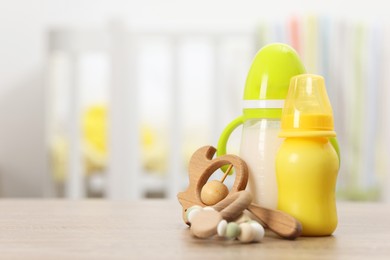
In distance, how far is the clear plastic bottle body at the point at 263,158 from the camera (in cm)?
69

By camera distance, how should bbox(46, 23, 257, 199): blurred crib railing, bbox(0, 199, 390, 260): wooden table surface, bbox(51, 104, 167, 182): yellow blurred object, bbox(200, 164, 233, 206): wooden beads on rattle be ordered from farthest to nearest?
bbox(51, 104, 167, 182): yellow blurred object, bbox(46, 23, 257, 199): blurred crib railing, bbox(200, 164, 233, 206): wooden beads on rattle, bbox(0, 199, 390, 260): wooden table surface

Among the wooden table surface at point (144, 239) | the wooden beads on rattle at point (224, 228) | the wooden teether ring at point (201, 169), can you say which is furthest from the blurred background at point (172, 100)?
the wooden beads on rattle at point (224, 228)

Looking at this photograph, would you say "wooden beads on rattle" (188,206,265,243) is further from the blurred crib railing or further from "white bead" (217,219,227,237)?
the blurred crib railing

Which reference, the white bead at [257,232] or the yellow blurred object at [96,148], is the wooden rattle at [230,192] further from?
the yellow blurred object at [96,148]

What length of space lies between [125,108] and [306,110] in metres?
1.61

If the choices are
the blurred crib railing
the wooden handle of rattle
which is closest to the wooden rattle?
the wooden handle of rattle

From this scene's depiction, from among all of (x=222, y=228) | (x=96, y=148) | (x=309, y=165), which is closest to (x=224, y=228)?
(x=222, y=228)

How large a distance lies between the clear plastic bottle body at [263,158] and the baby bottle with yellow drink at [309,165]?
0.07ft

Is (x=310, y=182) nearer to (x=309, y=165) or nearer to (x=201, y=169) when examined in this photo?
(x=309, y=165)

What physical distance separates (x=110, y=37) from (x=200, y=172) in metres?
1.64

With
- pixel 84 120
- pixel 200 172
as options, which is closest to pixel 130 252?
pixel 200 172

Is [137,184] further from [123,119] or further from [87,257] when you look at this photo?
[87,257]

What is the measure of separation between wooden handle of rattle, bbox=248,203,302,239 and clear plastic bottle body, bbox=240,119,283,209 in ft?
0.10

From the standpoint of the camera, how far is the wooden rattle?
2.05 ft
